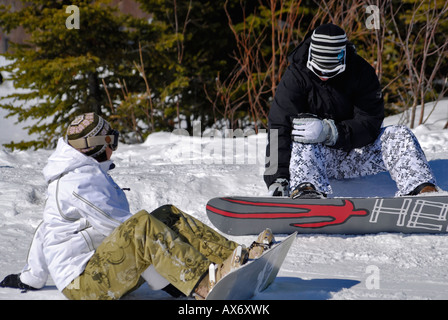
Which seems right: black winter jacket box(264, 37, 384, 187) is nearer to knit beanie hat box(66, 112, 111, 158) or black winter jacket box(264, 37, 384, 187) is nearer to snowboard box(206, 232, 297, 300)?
snowboard box(206, 232, 297, 300)

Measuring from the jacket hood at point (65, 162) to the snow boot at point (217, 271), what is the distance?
652 mm

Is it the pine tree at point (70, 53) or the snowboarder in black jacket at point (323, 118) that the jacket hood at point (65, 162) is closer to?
the snowboarder in black jacket at point (323, 118)

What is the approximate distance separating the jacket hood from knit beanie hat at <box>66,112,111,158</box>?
0.04 meters

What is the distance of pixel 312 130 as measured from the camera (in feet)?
11.8

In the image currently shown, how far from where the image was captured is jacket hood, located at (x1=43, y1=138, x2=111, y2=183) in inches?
89.2

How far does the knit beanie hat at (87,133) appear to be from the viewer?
2.33 m

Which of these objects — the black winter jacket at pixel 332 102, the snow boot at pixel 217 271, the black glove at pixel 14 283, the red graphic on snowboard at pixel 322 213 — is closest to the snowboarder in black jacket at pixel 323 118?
the black winter jacket at pixel 332 102

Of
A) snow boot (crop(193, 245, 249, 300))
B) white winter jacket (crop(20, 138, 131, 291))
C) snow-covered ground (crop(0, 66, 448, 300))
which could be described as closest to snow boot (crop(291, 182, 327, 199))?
snow-covered ground (crop(0, 66, 448, 300))

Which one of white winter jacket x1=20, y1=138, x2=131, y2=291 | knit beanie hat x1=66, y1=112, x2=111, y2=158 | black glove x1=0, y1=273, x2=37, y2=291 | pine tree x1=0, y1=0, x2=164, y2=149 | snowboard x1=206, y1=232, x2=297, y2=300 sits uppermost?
knit beanie hat x1=66, y1=112, x2=111, y2=158

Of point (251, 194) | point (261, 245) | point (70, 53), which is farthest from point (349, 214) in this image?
point (70, 53)

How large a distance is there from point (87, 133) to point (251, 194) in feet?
6.67

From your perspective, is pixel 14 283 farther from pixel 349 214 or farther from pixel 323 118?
pixel 323 118

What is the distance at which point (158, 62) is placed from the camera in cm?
974
